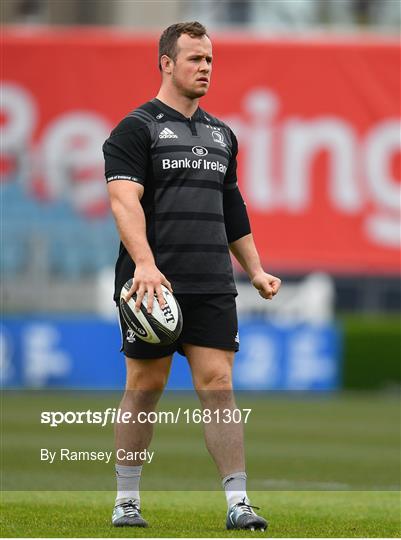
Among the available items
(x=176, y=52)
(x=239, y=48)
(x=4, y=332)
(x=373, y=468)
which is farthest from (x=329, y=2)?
(x=176, y=52)

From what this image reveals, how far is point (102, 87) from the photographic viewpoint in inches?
806

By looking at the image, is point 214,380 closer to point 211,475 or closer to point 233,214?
point 233,214

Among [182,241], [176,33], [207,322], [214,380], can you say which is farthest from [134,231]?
[176,33]

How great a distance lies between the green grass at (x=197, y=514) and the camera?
272 inches

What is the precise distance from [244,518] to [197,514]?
1.05m

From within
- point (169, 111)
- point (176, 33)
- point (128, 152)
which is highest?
point (176, 33)

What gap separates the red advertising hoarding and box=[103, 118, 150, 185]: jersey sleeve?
13263 mm

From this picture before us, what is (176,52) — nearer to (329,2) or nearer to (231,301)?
(231,301)

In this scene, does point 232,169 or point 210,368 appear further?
point 232,169

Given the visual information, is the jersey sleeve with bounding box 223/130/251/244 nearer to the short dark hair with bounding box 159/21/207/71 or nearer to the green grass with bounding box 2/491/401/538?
the short dark hair with bounding box 159/21/207/71

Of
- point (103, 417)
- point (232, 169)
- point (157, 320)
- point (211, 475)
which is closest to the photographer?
point (157, 320)

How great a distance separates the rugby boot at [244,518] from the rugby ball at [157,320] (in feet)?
2.72

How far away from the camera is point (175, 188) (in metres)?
7.00

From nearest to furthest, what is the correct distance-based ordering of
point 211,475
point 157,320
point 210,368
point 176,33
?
1. point 157,320
2. point 210,368
3. point 176,33
4. point 211,475
